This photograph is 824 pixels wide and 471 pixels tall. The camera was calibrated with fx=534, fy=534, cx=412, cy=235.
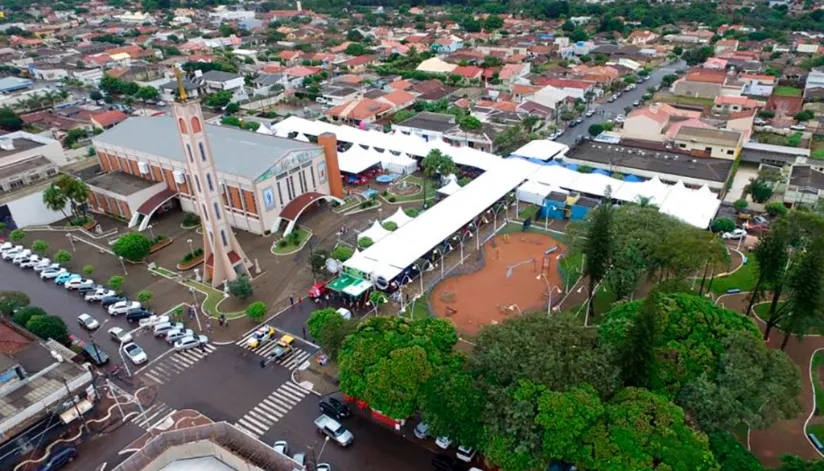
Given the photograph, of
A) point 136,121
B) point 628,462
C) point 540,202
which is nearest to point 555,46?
point 540,202

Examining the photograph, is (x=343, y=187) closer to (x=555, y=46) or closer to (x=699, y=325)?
(x=699, y=325)

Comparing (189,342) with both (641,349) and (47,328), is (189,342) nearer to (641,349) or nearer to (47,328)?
(47,328)

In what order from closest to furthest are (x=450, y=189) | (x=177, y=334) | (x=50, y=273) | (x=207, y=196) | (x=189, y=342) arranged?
(x=189, y=342)
(x=177, y=334)
(x=207, y=196)
(x=50, y=273)
(x=450, y=189)

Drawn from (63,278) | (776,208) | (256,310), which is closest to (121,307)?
(63,278)

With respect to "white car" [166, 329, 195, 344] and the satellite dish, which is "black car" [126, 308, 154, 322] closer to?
"white car" [166, 329, 195, 344]

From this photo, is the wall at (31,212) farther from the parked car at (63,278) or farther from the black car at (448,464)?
the black car at (448,464)
